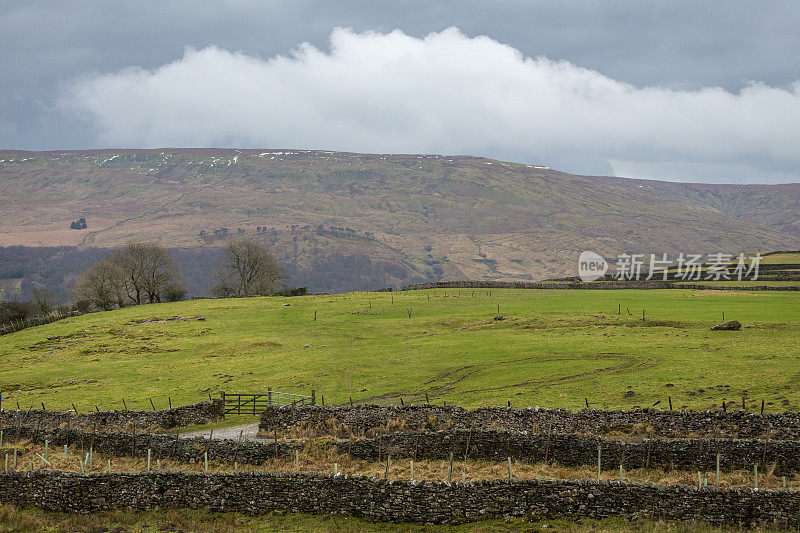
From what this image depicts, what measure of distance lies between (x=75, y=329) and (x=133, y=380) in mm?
33472

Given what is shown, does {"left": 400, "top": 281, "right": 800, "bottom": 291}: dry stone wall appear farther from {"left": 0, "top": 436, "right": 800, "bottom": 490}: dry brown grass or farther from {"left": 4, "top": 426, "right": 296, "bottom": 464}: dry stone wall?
{"left": 4, "top": 426, "right": 296, "bottom": 464}: dry stone wall

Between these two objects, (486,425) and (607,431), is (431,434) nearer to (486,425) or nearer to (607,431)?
(486,425)

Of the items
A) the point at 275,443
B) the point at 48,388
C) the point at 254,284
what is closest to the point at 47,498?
the point at 275,443

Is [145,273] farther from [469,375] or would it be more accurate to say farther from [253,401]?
[469,375]

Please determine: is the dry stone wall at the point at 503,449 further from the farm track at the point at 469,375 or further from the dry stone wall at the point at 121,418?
the farm track at the point at 469,375

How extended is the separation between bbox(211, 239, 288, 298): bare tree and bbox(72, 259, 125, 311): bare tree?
1867 centimetres

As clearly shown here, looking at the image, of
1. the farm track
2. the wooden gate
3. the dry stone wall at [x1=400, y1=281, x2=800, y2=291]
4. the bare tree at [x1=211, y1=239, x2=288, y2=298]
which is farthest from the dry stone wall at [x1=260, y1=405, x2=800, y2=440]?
the bare tree at [x1=211, y1=239, x2=288, y2=298]

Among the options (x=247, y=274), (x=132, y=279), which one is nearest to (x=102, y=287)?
(x=132, y=279)

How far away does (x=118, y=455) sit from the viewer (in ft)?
98.7

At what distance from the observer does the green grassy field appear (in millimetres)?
37594

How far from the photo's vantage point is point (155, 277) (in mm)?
112188

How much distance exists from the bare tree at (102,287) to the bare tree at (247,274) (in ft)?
61.3

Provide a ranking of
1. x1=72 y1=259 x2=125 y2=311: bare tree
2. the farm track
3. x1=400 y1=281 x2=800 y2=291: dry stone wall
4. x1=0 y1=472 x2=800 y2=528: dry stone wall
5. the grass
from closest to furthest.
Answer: x1=0 y1=472 x2=800 y2=528: dry stone wall, the grass, the farm track, x1=400 y1=281 x2=800 y2=291: dry stone wall, x1=72 y1=259 x2=125 y2=311: bare tree

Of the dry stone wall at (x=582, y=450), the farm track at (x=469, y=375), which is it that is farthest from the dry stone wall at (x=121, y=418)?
the dry stone wall at (x=582, y=450)
